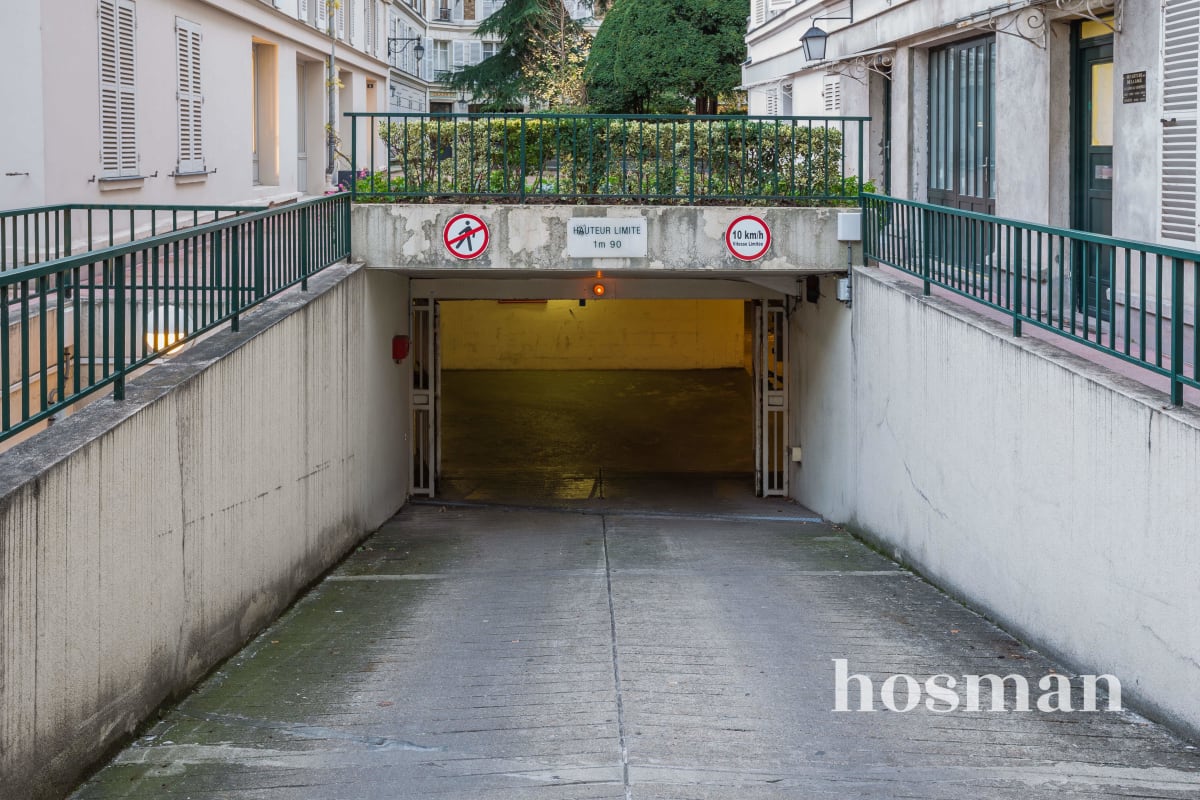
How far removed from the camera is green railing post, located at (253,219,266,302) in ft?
28.0

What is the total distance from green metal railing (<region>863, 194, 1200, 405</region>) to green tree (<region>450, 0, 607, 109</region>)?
20393 millimetres

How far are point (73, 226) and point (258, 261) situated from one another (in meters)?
4.33

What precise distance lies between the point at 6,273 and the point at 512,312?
74.8ft

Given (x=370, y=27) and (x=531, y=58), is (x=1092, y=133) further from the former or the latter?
(x=531, y=58)

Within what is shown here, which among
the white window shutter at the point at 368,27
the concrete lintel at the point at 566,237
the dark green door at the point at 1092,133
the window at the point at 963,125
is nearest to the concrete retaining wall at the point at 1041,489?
the concrete lintel at the point at 566,237

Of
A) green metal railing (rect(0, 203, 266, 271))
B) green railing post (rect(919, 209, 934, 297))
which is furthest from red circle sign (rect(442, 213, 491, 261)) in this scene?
green railing post (rect(919, 209, 934, 297))

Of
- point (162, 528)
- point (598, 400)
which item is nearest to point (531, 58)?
point (598, 400)

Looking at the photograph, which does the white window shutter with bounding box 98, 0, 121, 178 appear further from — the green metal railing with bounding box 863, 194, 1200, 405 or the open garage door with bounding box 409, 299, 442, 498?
the green metal railing with bounding box 863, 194, 1200, 405

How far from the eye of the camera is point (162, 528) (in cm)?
611

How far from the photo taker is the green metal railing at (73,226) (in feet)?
31.3

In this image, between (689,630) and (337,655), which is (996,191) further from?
(337,655)

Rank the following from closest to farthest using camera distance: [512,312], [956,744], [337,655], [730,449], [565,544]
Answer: [956,744] < [337,655] < [565,544] < [730,449] < [512,312]

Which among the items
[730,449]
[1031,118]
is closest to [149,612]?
[1031,118]

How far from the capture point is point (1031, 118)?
1217 centimetres
